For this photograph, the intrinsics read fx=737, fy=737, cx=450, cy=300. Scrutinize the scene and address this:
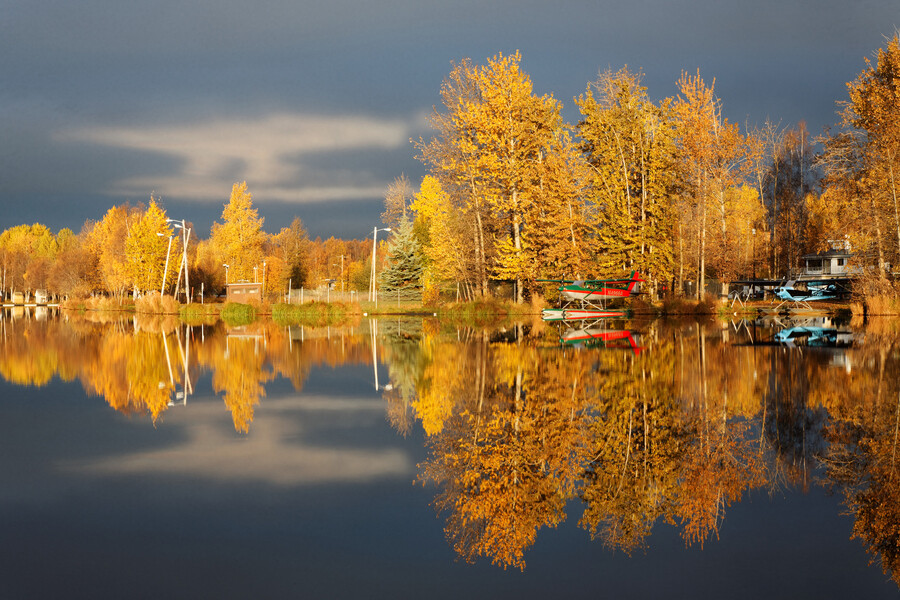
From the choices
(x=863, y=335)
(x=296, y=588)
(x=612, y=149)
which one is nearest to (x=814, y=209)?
(x=612, y=149)

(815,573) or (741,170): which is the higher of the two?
(741,170)

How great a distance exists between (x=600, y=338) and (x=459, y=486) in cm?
1771

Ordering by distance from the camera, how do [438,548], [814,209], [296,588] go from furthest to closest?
[814,209] < [438,548] < [296,588]

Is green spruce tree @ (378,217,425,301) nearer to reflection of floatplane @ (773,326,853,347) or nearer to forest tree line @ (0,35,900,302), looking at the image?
forest tree line @ (0,35,900,302)

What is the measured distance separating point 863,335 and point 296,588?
24824 mm

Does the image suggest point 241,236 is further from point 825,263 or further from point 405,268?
point 825,263

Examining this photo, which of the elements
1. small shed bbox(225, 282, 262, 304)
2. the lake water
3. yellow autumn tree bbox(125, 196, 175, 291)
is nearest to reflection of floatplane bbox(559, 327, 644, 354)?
the lake water

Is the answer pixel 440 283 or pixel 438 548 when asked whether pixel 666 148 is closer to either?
pixel 440 283

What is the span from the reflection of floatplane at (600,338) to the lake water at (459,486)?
6087mm

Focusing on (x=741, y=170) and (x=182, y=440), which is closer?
(x=182, y=440)

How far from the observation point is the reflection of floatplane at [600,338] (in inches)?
825

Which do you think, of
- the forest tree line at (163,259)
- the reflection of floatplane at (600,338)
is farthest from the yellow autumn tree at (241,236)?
the reflection of floatplane at (600,338)

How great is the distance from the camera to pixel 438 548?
5355 mm

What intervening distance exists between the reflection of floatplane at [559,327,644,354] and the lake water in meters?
6.09
